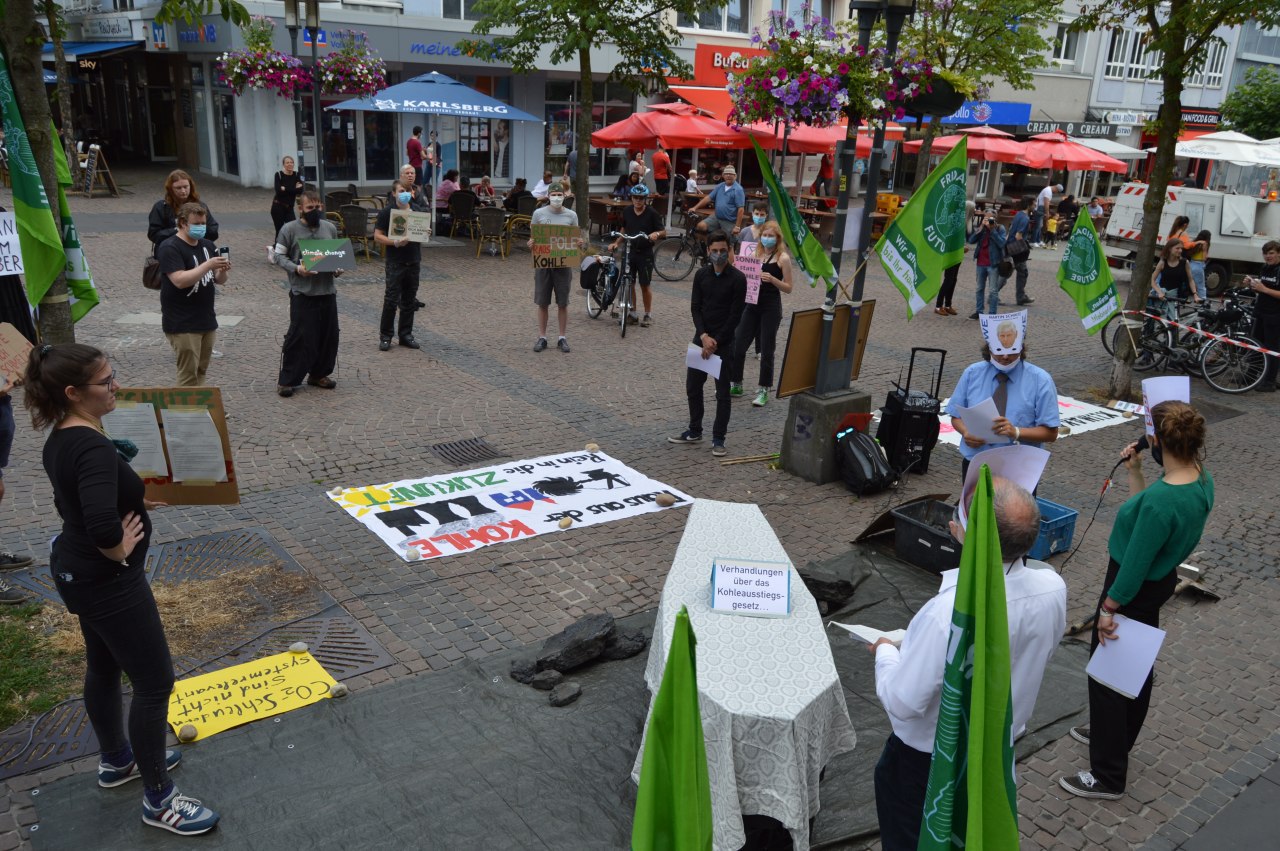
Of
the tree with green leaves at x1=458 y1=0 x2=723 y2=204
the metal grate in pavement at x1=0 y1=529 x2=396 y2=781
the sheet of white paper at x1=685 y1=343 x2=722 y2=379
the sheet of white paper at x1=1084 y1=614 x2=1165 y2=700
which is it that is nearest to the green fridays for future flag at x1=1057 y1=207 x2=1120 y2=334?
the sheet of white paper at x1=685 y1=343 x2=722 y2=379

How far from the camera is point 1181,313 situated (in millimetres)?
14070

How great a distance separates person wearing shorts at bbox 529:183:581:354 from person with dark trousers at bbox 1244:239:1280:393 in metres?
8.64

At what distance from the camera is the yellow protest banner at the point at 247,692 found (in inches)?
191

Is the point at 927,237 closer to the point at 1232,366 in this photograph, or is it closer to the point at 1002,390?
the point at 1002,390

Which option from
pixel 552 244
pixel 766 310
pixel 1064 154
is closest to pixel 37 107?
pixel 552 244

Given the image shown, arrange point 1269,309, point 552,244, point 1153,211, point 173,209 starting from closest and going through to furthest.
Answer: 1. point 173,209
2. point 1153,211
3. point 552,244
4. point 1269,309

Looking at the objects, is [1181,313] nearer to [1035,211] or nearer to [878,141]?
[878,141]

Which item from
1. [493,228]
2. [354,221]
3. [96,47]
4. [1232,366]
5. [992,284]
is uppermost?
[96,47]

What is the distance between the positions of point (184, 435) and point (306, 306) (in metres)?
4.83

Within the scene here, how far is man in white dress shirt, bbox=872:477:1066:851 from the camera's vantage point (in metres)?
3.10

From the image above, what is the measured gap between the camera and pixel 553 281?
11953mm

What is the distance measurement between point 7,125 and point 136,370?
6236 mm

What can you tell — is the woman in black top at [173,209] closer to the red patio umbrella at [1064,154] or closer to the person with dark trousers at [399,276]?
the person with dark trousers at [399,276]

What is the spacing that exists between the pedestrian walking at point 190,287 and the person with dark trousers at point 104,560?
4290mm
